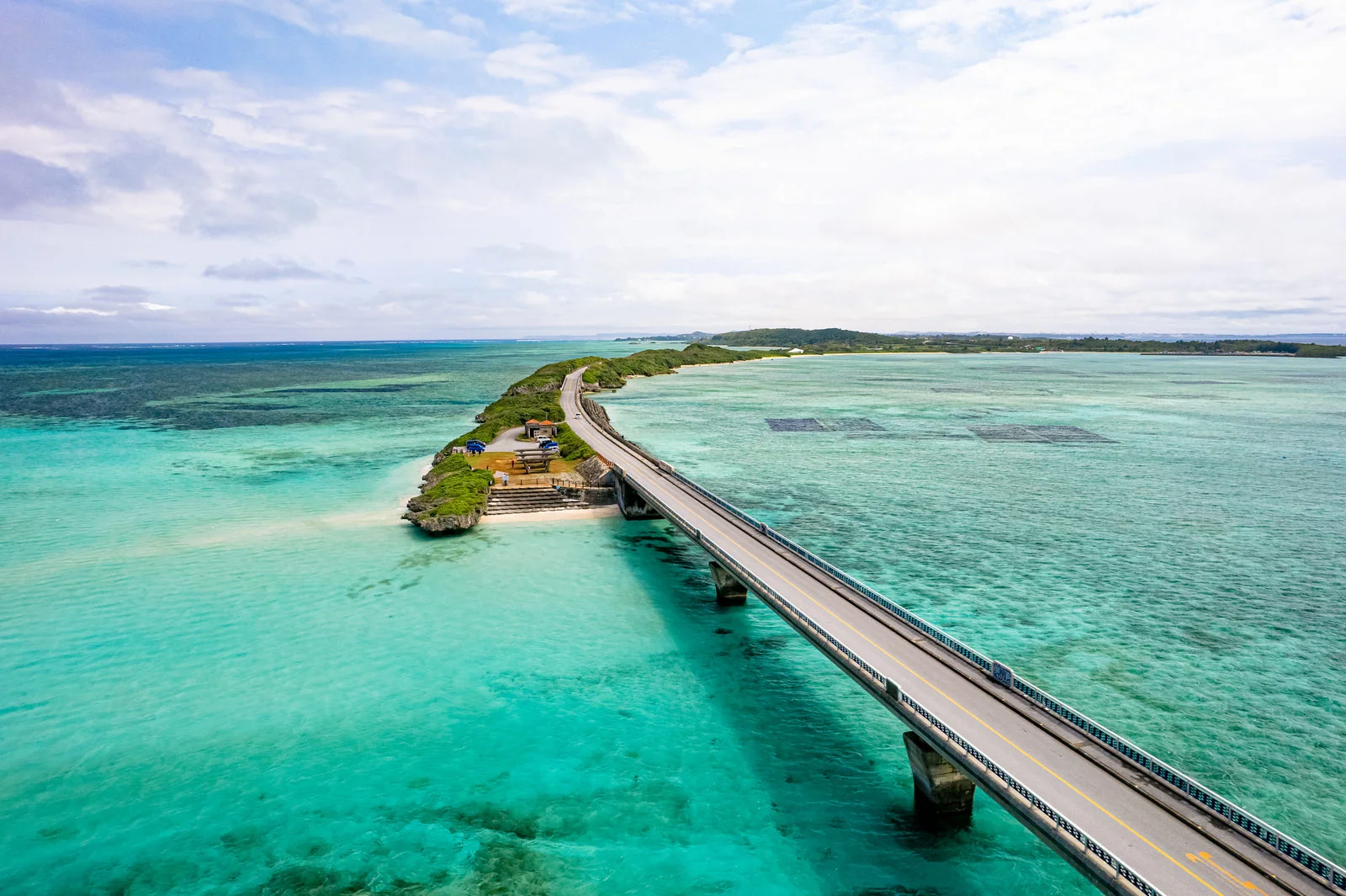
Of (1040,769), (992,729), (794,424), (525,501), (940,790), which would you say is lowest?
(940,790)

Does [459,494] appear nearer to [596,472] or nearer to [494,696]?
[596,472]

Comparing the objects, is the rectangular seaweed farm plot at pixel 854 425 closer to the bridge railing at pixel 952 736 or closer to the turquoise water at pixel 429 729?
the turquoise water at pixel 429 729

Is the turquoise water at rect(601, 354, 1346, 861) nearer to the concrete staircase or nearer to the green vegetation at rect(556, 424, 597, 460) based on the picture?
the green vegetation at rect(556, 424, 597, 460)

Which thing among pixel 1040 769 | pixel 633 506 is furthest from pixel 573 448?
pixel 1040 769

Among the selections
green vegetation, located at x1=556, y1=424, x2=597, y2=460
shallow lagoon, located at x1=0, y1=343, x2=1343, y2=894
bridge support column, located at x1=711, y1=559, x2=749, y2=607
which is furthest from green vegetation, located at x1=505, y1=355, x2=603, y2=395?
bridge support column, located at x1=711, y1=559, x2=749, y2=607

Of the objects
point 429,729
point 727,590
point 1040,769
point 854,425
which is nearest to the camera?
point 1040,769

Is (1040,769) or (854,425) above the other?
(854,425)
